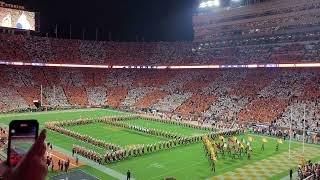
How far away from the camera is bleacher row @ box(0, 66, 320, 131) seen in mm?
47000

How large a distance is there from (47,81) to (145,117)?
83.5 feet

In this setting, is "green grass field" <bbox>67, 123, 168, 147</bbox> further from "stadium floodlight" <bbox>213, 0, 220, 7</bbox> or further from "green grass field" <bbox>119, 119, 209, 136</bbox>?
"stadium floodlight" <bbox>213, 0, 220, 7</bbox>

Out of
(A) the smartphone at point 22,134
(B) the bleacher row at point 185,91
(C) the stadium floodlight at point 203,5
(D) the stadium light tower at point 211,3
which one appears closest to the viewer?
(A) the smartphone at point 22,134

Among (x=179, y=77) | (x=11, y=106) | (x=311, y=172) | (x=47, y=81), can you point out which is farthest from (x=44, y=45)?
(x=311, y=172)

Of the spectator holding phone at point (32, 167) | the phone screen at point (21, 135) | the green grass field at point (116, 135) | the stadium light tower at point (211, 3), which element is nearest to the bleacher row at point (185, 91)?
the stadium light tower at point (211, 3)

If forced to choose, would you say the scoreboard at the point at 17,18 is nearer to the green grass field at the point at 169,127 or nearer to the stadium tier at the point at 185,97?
the stadium tier at the point at 185,97

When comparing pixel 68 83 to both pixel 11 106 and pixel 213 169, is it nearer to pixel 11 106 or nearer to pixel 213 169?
pixel 11 106

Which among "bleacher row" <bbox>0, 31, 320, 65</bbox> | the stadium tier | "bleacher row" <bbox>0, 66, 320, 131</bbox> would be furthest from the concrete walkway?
"bleacher row" <bbox>0, 31, 320, 65</bbox>

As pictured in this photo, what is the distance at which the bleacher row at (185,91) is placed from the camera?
154ft

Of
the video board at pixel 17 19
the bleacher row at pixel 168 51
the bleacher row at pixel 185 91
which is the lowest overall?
the bleacher row at pixel 185 91

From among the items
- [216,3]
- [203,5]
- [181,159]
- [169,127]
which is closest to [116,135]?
[169,127]

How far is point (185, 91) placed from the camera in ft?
206

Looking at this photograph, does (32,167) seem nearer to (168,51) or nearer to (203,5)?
(203,5)

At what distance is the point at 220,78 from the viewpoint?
61969 millimetres
